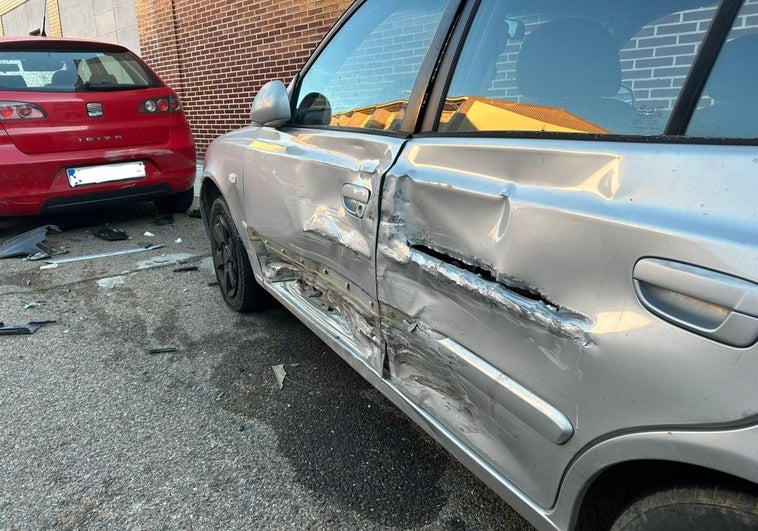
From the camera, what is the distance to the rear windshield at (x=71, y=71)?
4605mm

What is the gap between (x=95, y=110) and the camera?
4.76m

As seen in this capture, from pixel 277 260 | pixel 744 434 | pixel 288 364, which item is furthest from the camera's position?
pixel 288 364

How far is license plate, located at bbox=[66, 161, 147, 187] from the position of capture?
15.5 feet

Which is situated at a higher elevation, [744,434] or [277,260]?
[744,434]

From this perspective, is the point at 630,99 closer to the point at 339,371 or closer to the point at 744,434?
the point at 744,434

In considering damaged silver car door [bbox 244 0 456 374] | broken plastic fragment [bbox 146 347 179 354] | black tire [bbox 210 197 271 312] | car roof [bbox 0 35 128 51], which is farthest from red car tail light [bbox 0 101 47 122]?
damaged silver car door [bbox 244 0 456 374]

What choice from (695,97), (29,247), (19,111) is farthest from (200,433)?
(19,111)

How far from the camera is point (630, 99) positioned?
1223mm

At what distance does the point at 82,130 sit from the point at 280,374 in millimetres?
3326

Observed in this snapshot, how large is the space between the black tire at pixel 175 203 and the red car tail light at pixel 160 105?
965 millimetres

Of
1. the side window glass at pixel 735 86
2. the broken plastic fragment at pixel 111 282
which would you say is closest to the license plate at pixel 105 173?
the broken plastic fragment at pixel 111 282

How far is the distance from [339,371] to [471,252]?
1.60 metres

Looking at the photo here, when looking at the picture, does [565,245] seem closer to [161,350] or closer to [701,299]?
[701,299]

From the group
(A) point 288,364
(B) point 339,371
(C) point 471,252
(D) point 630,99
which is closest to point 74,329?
(A) point 288,364
